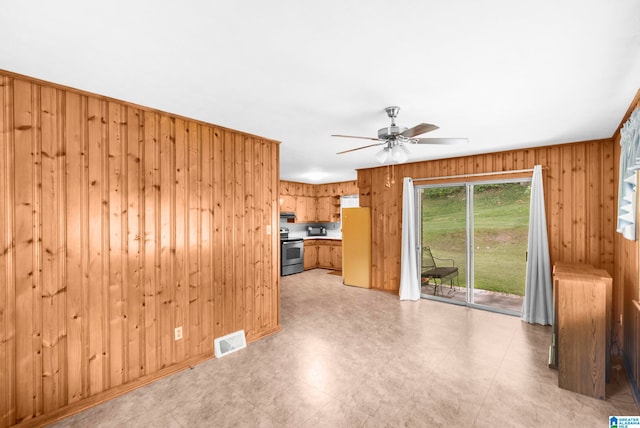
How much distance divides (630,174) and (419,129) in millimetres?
1723

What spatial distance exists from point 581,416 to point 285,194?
Result: 6658 millimetres

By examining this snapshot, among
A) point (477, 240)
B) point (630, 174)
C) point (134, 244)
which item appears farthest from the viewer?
point (477, 240)

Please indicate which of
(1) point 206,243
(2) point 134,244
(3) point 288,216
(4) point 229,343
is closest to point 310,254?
(3) point 288,216

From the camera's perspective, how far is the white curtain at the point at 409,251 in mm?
5203

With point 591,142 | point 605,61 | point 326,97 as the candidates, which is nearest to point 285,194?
point 326,97

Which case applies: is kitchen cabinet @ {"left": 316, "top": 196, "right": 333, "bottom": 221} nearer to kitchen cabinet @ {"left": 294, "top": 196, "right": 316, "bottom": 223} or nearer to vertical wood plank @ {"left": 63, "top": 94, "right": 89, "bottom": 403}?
kitchen cabinet @ {"left": 294, "top": 196, "right": 316, "bottom": 223}

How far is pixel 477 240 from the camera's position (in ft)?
15.9

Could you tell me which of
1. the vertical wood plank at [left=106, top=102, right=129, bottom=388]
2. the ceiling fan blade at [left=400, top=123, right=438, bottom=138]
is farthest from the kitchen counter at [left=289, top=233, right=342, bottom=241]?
the vertical wood plank at [left=106, top=102, right=129, bottom=388]

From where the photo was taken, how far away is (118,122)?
2.49m

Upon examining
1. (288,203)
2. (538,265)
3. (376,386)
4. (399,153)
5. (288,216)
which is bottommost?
(376,386)

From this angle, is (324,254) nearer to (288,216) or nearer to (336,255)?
(336,255)

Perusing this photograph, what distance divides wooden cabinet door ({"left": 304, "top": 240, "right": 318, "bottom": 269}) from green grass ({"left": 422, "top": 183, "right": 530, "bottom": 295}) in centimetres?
332

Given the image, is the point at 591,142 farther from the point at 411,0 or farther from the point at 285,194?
the point at 285,194

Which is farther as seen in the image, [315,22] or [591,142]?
[591,142]
